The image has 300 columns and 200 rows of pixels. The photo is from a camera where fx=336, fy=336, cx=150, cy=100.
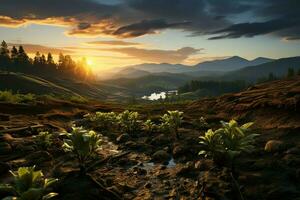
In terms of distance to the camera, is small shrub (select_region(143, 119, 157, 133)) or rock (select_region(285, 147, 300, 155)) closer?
rock (select_region(285, 147, 300, 155))

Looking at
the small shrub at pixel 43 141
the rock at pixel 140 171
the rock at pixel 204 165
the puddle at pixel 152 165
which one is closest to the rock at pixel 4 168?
the small shrub at pixel 43 141

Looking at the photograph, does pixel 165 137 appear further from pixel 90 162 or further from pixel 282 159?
pixel 282 159

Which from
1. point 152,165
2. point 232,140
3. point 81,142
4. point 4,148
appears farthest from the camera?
point 4,148

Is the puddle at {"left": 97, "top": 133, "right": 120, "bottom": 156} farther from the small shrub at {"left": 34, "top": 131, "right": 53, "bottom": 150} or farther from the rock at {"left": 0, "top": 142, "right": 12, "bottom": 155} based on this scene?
the rock at {"left": 0, "top": 142, "right": 12, "bottom": 155}

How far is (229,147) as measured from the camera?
54.0 ft

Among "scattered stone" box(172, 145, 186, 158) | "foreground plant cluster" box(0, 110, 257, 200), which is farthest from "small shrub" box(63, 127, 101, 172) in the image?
"scattered stone" box(172, 145, 186, 158)

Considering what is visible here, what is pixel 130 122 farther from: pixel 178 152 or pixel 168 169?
pixel 168 169

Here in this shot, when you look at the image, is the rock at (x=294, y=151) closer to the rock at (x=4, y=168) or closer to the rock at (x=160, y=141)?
the rock at (x=160, y=141)

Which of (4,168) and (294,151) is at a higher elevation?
(294,151)

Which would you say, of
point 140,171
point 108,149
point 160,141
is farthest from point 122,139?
point 140,171

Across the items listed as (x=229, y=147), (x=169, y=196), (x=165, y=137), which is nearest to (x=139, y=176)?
(x=169, y=196)

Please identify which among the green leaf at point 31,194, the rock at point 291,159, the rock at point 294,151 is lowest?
the rock at point 291,159

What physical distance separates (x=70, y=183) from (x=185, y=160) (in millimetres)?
8133

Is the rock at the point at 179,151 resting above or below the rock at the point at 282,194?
below
